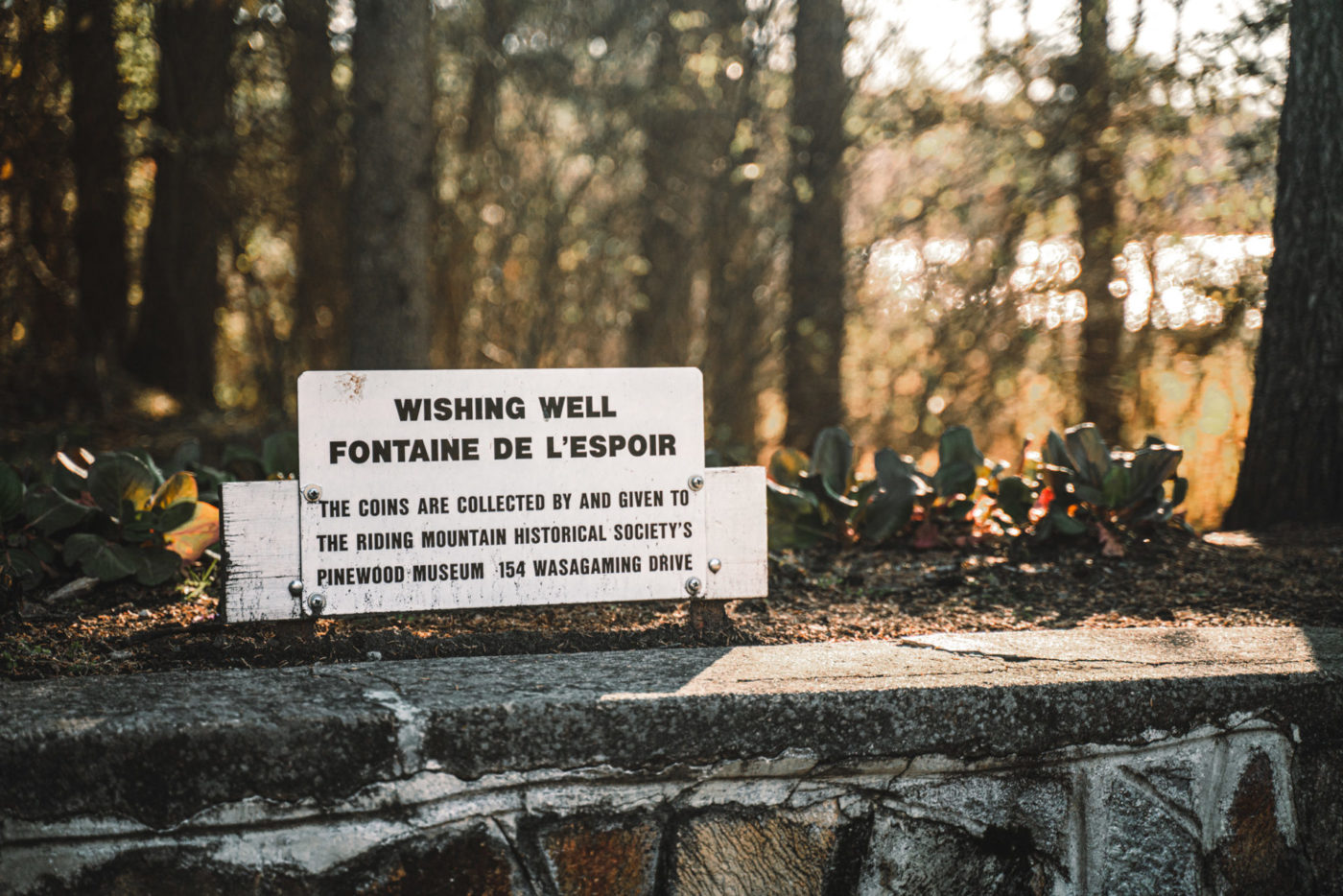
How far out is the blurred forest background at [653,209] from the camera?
17.5 feet

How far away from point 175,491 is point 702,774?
5.71 ft

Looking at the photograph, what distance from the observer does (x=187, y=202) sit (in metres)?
7.34

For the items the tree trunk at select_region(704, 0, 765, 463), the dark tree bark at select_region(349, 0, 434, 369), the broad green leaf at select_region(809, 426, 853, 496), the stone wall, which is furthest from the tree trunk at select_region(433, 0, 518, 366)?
the stone wall

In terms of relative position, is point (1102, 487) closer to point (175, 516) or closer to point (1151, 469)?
point (1151, 469)

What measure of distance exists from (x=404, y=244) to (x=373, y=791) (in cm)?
407

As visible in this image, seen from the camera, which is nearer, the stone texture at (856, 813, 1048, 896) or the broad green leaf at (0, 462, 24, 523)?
the stone texture at (856, 813, 1048, 896)

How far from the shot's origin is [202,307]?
25.0 feet

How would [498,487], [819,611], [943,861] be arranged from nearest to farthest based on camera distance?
[943,861]
[498,487]
[819,611]

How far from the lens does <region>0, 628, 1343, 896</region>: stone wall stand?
5.38 feet

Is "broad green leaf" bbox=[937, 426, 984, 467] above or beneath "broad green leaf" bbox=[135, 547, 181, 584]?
above

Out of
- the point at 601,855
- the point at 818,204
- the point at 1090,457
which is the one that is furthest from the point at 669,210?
the point at 601,855

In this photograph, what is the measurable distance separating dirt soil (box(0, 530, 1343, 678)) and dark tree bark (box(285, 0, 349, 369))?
4633mm

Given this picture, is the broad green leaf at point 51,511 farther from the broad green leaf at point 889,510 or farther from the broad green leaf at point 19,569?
the broad green leaf at point 889,510

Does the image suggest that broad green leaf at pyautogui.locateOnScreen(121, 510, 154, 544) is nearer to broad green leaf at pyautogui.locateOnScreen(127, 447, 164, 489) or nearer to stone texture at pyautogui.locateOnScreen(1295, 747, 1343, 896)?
broad green leaf at pyautogui.locateOnScreen(127, 447, 164, 489)
